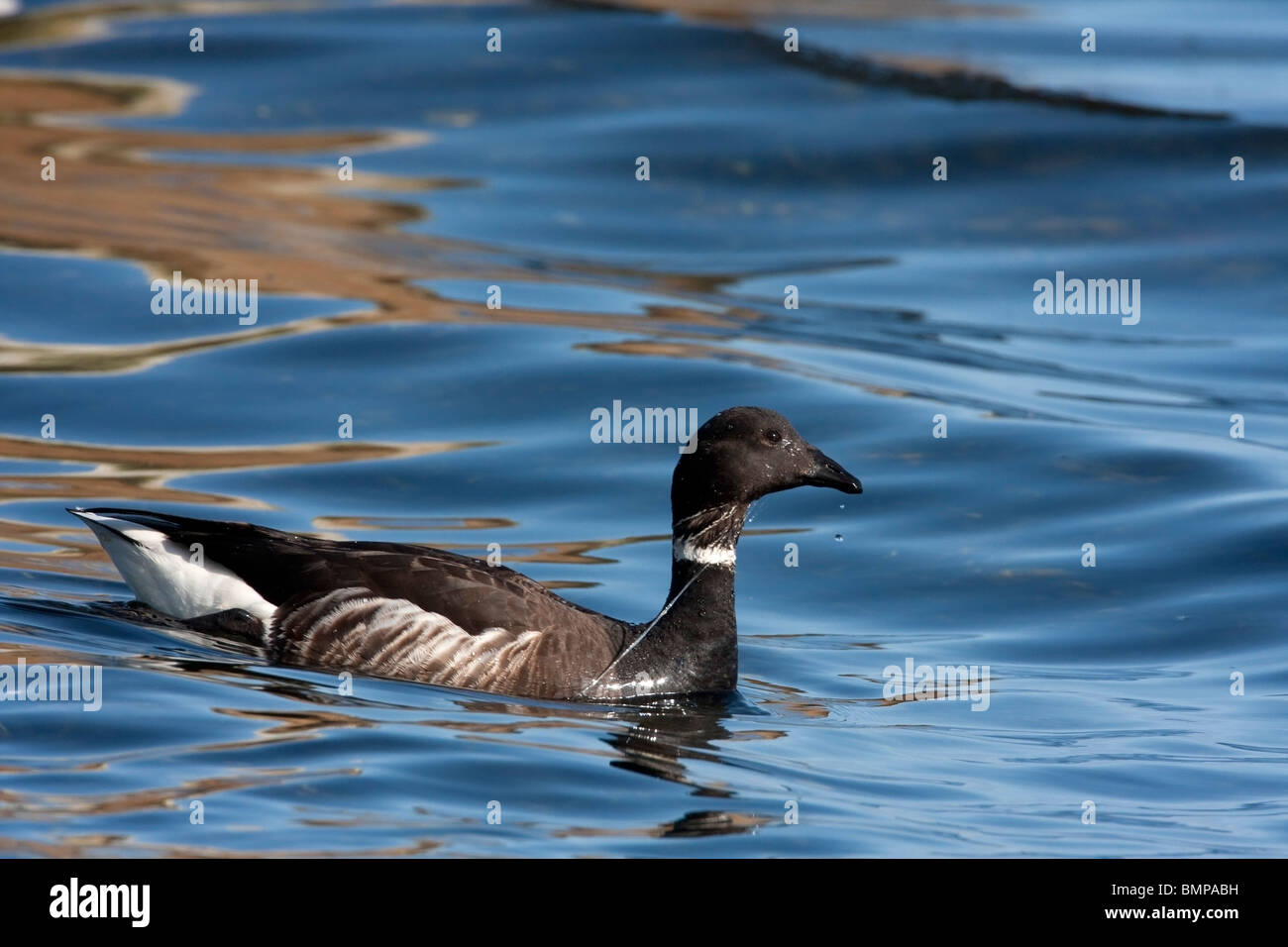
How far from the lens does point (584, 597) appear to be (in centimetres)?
1239

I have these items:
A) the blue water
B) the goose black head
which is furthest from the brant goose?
the blue water

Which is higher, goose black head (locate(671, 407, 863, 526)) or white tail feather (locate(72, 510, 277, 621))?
goose black head (locate(671, 407, 863, 526))

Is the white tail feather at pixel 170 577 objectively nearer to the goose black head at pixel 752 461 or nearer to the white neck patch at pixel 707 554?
the white neck patch at pixel 707 554

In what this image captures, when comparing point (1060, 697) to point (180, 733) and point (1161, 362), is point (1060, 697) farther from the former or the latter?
point (1161, 362)

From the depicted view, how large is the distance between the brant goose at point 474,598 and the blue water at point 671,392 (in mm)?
214

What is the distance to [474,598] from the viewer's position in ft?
32.6

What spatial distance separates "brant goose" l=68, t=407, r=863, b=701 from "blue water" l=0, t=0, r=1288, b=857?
214 mm

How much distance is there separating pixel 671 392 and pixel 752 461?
6473 millimetres

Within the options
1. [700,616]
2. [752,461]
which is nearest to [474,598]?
[700,616]

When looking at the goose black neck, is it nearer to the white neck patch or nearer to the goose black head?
the white neck patch

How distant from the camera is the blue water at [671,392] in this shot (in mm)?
8609

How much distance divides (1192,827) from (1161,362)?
35.5 feet

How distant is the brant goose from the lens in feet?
32.5

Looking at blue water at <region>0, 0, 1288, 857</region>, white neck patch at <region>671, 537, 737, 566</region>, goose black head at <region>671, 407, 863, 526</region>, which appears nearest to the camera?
blue water at <region>0, 0, 1288, 857</region>
